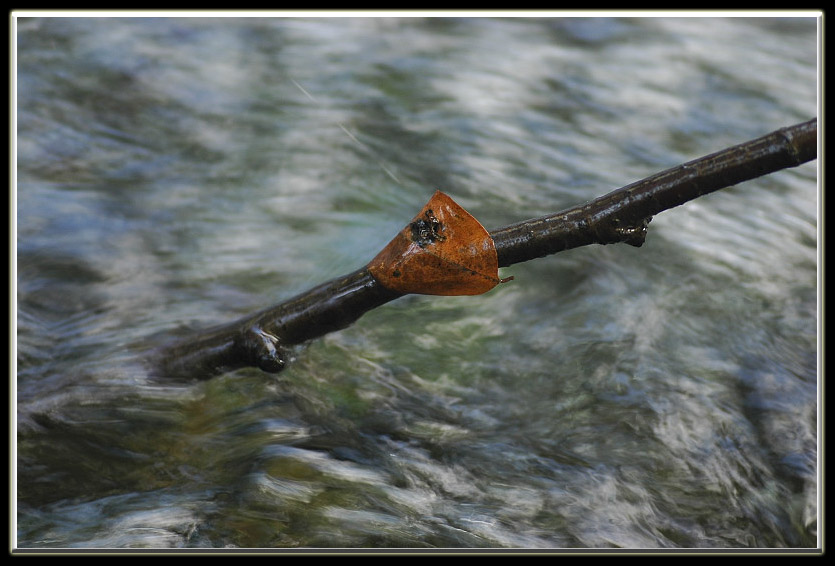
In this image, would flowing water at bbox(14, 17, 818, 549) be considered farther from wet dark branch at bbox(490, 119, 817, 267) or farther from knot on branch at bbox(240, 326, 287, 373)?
wet dark branch at bbox(490, 119, 817, 267)

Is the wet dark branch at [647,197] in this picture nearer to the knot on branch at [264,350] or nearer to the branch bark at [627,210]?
the branch bark at [627,210]

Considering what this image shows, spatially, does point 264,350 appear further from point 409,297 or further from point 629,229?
point 409,297

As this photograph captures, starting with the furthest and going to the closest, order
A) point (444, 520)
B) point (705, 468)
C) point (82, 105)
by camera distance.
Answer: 1. point (82, 105)
2. point (705, 468)
3. point (444, 520)

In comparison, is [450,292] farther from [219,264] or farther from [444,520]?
[219,264]

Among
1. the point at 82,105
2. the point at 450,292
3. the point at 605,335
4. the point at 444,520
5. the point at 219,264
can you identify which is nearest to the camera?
the point at 450,292

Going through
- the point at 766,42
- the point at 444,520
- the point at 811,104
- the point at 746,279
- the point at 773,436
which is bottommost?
the point at 444,520

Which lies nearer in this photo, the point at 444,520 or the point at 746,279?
the point at 444,520

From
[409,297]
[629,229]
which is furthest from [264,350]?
[409,297]

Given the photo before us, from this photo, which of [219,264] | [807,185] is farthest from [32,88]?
[807,185]
